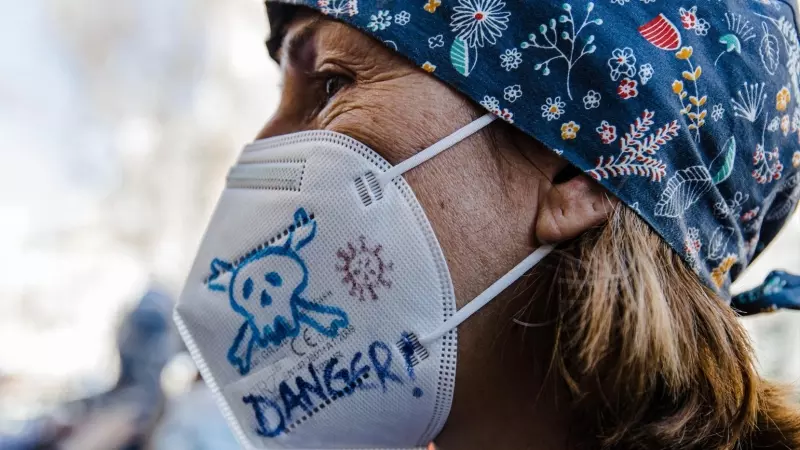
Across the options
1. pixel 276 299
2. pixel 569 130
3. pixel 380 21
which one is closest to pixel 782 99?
pixel 569 130

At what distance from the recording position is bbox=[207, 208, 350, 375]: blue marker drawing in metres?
1.18

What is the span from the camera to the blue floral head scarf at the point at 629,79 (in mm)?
1098

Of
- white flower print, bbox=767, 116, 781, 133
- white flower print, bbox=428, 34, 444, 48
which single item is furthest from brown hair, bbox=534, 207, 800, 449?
white flower print, bbox=428, 34, 444, 48

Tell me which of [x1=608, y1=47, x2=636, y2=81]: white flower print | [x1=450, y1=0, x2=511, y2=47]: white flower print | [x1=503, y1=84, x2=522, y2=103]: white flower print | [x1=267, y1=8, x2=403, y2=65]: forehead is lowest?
[x1=267, y1=8, x2=403, y2=65]: forehead

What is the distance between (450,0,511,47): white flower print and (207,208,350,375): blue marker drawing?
46 cm

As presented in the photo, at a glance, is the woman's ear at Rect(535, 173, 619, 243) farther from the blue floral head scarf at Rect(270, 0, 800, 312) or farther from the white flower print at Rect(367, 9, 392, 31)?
the white flower print at Rect(367, 9, 392, 31)

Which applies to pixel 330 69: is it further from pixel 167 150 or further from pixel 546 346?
pixel 167 150

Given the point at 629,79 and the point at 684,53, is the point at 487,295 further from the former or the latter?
the point at 684,53

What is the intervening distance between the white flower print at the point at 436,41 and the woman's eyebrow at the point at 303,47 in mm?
265

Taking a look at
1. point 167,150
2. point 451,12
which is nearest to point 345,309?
point 451,12

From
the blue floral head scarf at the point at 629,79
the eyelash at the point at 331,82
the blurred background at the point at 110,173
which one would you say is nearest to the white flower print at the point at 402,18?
the blue floral head scarf at the point at 629,79

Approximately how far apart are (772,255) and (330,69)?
125 inches

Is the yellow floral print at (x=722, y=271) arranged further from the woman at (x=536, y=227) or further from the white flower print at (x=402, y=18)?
the white flower print at (x=402, y=18)

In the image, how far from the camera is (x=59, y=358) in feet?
17.0
